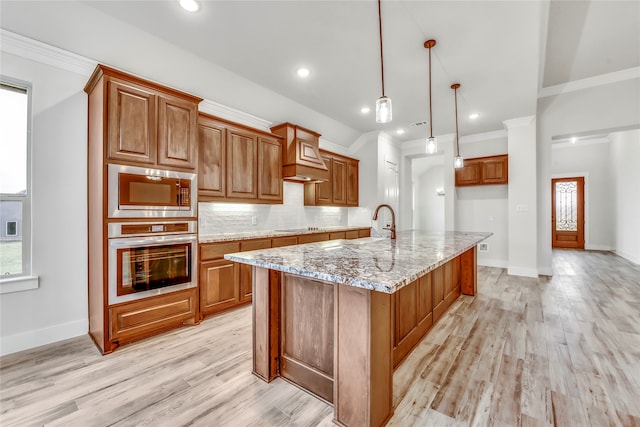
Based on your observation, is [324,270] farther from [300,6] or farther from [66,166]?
[66,166]

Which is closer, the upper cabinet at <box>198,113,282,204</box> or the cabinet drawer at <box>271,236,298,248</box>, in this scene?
the upper cabinet at <box>198,113,282,204</box>

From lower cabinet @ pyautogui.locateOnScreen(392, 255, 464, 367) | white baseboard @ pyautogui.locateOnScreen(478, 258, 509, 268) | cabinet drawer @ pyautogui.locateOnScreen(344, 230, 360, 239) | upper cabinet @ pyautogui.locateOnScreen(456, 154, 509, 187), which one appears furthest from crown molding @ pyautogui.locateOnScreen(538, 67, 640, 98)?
cabinet drawer @ pyautogui.locateOnScreen(344, 230, 360, 239)

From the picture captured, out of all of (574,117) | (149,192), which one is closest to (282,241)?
(149,192)

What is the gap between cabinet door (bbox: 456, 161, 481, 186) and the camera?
19.0 ft

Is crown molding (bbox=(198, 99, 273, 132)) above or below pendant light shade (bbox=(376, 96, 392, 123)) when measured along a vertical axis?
above

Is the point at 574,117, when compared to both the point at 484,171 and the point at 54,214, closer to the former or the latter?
the point at 484,171

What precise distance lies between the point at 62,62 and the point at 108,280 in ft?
6.65

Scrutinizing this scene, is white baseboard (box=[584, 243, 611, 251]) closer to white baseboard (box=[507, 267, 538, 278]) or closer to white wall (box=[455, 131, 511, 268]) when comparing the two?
white wall (box=[455, 131, 511, 268])

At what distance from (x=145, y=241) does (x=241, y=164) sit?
5.40 feet

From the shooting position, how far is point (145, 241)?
249 centimetres

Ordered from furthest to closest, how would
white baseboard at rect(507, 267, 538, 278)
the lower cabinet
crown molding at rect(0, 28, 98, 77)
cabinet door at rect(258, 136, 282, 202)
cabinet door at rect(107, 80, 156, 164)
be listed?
white baseboard at rect(507, 267, 538, 278) < cabinet door at rect(258, 136, 282, 202) < cabinet door at rect(107, 80, 156, 164) < crown molding at rect(0, 28, 98, 77) < the lower cabinet

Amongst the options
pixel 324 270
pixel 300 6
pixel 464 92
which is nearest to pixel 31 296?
pixel 324 270

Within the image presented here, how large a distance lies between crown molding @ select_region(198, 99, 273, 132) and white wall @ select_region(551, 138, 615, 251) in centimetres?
924

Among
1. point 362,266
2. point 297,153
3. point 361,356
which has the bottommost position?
point 361,356
